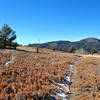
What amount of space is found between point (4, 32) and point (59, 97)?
39596 mm

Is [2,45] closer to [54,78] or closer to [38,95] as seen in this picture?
[54,78]

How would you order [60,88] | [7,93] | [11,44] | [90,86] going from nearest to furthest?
[7,93]
[60,88]
[90,86]
[11,44]

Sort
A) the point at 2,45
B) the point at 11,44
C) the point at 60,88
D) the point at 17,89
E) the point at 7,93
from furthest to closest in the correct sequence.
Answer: the point at 11,44
the point at 2,45
the point at 60,88
the point at 17,89
the point at 7,93

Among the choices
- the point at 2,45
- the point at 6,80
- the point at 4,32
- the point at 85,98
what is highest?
the point at 4,32

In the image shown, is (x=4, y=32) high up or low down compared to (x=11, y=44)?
up

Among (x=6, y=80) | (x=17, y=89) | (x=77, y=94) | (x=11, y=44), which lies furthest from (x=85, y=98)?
(x=11, y=44)

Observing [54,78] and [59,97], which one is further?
[54,78]

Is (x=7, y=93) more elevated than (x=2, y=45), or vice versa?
(x=2, y=45)

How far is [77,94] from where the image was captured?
1002 cm

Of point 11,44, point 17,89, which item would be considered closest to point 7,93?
point 17,89

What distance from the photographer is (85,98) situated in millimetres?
9328

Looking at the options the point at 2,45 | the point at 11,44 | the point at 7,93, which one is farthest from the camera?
the point at 11,44

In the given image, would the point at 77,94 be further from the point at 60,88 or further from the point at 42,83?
the point at 42,83

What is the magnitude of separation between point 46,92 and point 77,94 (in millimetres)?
2339
